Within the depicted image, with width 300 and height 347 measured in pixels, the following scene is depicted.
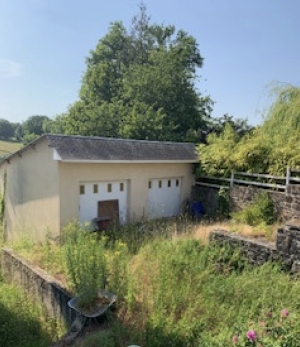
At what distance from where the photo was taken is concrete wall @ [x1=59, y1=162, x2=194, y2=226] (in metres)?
10.2

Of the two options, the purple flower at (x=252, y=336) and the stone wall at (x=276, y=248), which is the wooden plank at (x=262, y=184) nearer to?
the stone wall at (x=276, y=248)

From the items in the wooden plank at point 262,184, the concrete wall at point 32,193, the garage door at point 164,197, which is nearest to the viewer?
the concrete wall at point 32,193

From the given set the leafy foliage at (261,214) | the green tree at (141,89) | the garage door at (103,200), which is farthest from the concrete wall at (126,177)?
the green tree at (141,89)

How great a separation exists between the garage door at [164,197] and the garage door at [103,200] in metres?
1.36

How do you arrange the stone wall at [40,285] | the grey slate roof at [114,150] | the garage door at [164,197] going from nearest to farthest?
the stone wall at [40,285]
the grey slate roof at [114,150]
the garage door at [164,197]

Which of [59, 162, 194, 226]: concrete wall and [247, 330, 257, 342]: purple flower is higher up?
[59, 162, 194, 226]: concrete wall

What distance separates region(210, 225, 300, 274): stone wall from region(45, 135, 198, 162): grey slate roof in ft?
17.3

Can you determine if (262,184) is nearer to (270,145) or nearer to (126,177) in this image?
(270,145)

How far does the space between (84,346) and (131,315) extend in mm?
981

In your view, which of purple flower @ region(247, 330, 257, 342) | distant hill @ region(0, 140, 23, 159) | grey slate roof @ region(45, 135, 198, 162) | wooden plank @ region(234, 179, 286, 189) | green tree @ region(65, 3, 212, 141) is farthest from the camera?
distant hill @ region(0, 140, 23, 159)

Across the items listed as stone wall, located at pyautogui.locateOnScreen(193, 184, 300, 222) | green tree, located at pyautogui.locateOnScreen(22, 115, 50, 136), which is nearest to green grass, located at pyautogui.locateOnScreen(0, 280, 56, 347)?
stone wall, located at pyautogui.locateOnScreen(193, 184, 300, 222)

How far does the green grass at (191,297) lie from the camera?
4.15m

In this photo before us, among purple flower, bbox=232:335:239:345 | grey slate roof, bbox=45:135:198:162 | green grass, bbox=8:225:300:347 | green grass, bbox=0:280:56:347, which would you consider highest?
grey slate roof, bbox=45:135:198:162

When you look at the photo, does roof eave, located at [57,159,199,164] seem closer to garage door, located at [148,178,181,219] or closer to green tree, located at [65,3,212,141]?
garage door, located at [148,178,181,219]
